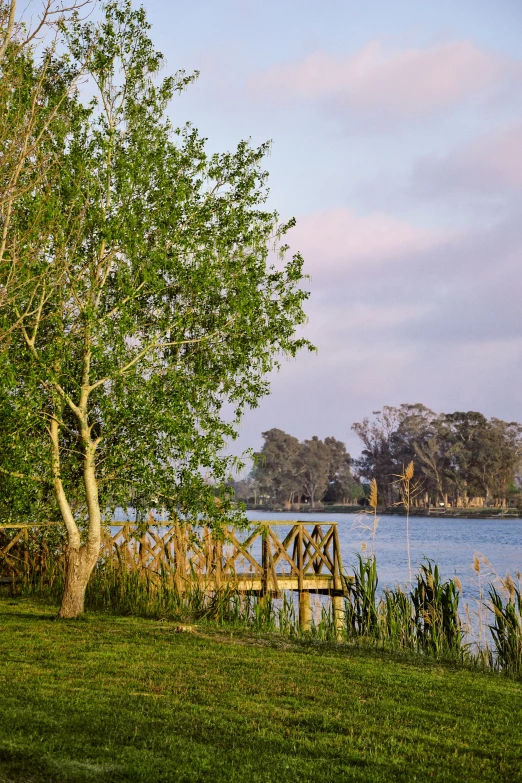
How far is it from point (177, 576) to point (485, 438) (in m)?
63.4

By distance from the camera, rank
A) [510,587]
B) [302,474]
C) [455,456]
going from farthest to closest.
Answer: [302,474] < [455,456] < [510,587]

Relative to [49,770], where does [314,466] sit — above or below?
above

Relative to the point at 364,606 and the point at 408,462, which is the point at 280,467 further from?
the point at 364,606

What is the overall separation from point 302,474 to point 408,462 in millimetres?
12870

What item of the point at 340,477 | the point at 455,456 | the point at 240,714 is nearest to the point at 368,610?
the point at 240,714

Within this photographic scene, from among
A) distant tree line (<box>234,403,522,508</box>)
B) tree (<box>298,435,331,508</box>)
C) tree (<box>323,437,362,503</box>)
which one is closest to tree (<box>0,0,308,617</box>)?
distant tree line (<box>234,403,522,508</box>)

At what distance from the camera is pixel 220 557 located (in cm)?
1275

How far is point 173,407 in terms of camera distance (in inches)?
408

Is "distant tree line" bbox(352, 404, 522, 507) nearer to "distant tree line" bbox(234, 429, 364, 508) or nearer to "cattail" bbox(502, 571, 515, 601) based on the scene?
"distant tree line" bbox(234, 429, 364, 508)

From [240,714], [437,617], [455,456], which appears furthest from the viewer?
[455,456]

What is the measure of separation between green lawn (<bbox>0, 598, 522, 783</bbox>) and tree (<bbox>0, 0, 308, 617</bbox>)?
8.11 feet

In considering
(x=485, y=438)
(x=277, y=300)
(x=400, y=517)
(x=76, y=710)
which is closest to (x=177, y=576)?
(x=277, y=300)

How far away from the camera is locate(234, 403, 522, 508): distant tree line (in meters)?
72.1

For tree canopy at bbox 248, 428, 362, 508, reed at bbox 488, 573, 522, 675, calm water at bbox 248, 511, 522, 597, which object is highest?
tree canopy at bbox 248, 428, 362, 508
